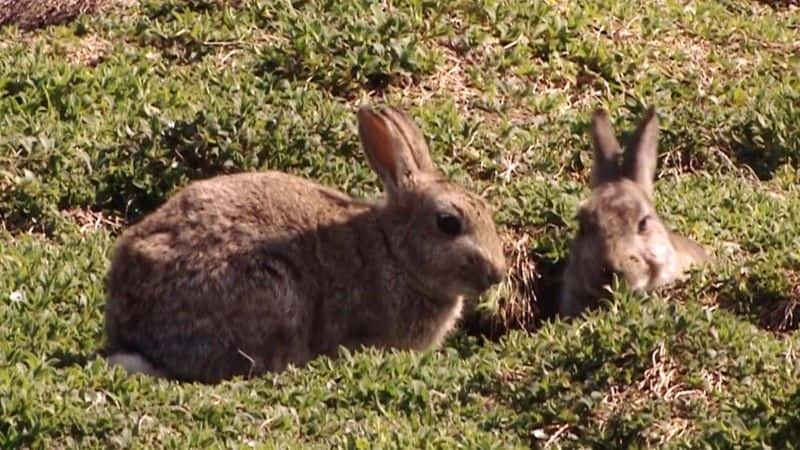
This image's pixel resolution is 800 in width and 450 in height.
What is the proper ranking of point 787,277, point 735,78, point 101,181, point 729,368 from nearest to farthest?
1. point 729,368
2. point 787,277
3. point 101,181
4. point 735,78

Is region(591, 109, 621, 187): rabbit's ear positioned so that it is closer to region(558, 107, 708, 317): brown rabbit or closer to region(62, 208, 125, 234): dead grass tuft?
region(558, 107, 708, 317): brown rabbit

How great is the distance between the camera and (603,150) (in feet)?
32.4

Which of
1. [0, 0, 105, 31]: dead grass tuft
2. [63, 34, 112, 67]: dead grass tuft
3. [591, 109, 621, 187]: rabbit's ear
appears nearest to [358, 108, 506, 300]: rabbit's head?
[591, 109, 621, 187]: rabbit's ear

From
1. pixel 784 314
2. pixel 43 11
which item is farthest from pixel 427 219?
pixel 43 11

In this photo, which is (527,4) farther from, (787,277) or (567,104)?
(787,277)

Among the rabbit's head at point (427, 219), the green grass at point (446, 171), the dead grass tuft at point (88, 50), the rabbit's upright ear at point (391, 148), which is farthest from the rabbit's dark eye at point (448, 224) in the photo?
the dead grass tuft at point (88, 50)

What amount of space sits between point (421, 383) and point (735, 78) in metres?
4.54

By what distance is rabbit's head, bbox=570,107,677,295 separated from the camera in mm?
9203

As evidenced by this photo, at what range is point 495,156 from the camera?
Result: 33.5 feet

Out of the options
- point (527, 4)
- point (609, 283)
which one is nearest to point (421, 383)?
point (609, 283)

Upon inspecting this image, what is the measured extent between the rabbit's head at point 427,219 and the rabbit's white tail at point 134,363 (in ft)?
4.57

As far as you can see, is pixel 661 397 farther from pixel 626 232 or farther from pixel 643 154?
pixel 643 154

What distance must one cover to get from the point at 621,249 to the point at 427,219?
42.8 inches

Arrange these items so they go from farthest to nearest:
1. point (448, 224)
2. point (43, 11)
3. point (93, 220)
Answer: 1. point (43, 11)
2. point (93, 220)
3. point (448, 224)
